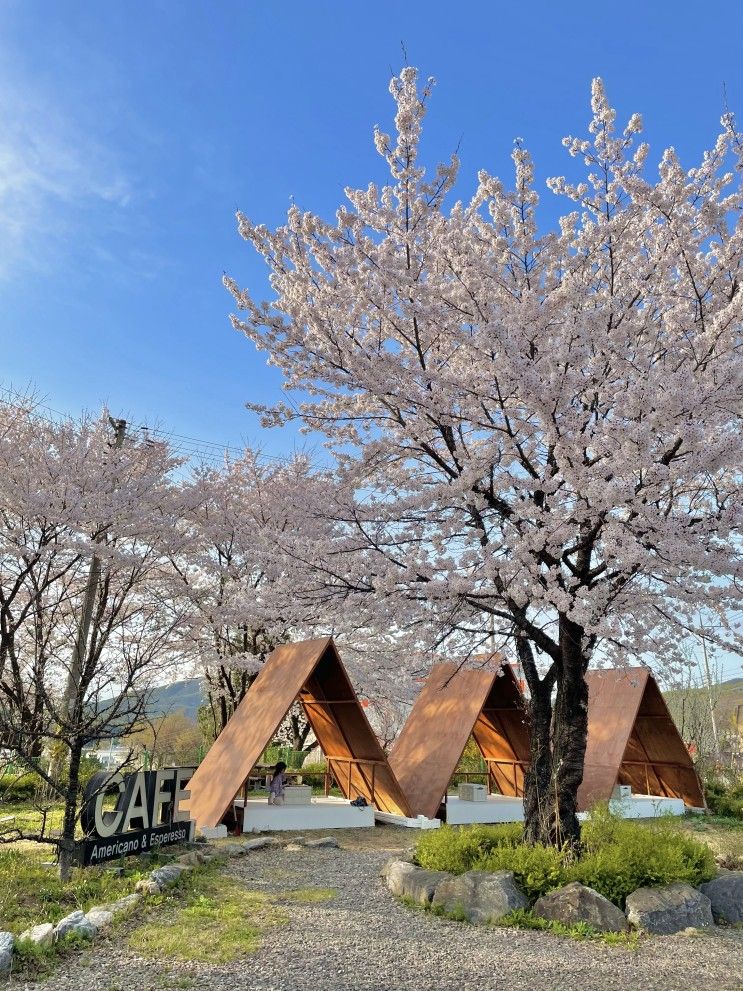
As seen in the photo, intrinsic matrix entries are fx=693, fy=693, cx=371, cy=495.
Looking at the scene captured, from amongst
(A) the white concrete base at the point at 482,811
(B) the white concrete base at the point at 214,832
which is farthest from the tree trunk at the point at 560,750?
(A) the white concrete base at the point at 482,811

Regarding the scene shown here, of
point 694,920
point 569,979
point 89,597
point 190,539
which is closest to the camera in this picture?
point 569,979

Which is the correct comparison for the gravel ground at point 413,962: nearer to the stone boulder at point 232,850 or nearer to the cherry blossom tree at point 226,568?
the stone boulder at point 232,850

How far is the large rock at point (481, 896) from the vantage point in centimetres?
552

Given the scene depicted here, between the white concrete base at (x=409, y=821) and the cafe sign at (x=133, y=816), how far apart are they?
3.99m

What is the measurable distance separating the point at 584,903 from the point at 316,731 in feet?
25.9

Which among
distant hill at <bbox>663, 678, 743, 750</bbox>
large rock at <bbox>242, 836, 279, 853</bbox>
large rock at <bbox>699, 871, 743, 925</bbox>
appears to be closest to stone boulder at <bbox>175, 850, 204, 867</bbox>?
large rock at <bbox>242, 836, 279, 853</bbox>

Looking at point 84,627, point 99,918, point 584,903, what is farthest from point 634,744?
point 99,918

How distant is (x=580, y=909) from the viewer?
5.37 meters

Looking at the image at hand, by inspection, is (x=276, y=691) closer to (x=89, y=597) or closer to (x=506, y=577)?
(x=89, y=597)

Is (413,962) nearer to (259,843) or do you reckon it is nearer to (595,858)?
(595,858)

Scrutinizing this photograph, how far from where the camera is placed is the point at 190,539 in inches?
599

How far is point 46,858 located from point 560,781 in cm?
587

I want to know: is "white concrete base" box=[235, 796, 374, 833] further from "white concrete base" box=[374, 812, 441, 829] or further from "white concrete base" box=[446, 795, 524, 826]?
"white concrete base" box=[446, 795, 524, 826]

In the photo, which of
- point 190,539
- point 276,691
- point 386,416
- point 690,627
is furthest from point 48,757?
point 690,627
